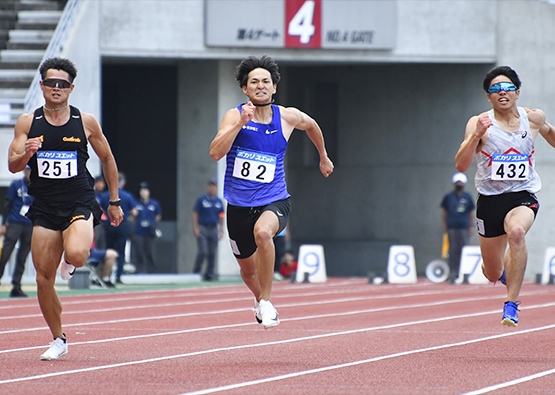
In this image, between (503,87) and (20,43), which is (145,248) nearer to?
(20,43)

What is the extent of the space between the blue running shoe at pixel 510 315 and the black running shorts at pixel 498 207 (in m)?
0.81

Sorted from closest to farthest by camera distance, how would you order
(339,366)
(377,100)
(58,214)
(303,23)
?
1. (339,366)
2. (58,214)
3. (303,23)
4. (377,100)

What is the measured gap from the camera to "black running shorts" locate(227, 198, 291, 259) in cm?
825

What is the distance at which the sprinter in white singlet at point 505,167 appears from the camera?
27.7 ft

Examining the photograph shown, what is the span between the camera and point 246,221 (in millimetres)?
8305

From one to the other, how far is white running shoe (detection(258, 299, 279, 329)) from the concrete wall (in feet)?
46.5

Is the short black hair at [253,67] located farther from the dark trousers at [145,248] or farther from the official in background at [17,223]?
the dark trousers at [145,248]

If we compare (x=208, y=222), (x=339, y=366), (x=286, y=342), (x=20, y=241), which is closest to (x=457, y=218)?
→ (x=208, y=222)

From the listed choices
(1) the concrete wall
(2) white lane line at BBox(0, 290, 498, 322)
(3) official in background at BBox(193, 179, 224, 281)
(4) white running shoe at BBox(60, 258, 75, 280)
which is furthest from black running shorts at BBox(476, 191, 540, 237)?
(1) the concrete wall

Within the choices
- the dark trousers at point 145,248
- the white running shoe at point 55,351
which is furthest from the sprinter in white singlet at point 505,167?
the dark trousers at point 145,248

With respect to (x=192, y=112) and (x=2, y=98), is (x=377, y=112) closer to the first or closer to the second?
(x=192, y=112)

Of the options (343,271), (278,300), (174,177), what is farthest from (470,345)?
(174,177)

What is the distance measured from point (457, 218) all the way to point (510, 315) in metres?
13.3

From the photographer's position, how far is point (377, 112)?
2809cm
